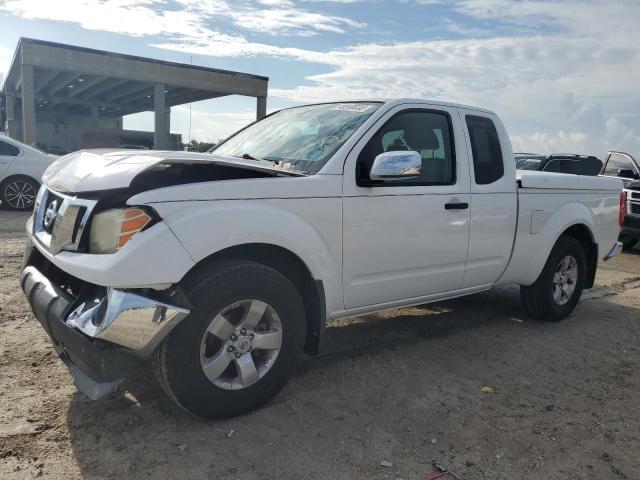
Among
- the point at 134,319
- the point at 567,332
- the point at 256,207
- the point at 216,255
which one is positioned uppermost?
the point at 256,207

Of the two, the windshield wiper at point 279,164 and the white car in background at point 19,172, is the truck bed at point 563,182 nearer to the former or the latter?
the windshield wiper at point 279,164

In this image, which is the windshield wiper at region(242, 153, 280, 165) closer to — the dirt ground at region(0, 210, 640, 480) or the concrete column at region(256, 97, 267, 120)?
the dirt ground at region(0, 210, 640, 480)

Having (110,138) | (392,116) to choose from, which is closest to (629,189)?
(392,116)

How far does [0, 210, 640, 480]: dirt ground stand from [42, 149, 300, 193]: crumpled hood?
50.3 inches

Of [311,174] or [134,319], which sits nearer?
[134,319]

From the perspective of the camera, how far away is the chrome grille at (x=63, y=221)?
2738mm

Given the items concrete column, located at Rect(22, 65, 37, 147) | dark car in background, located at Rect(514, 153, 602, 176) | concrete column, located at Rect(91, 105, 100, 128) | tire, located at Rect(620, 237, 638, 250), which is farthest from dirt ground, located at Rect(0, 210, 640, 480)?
concrete column, located at Rect(91, 105, 100, 128)

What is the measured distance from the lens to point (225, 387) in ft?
9.62

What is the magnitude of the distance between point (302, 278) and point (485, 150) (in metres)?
2.08

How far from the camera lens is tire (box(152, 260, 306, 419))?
2.71m

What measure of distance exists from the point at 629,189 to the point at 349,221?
869 cm

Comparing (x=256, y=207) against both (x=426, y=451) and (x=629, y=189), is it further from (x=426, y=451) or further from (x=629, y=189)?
(x=629, y=189)

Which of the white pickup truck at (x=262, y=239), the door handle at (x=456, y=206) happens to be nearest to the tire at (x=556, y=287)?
the white pickup truck at (x=262, y=239)

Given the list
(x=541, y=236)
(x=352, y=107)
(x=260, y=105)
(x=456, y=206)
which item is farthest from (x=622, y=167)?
(x=260, y=105)
